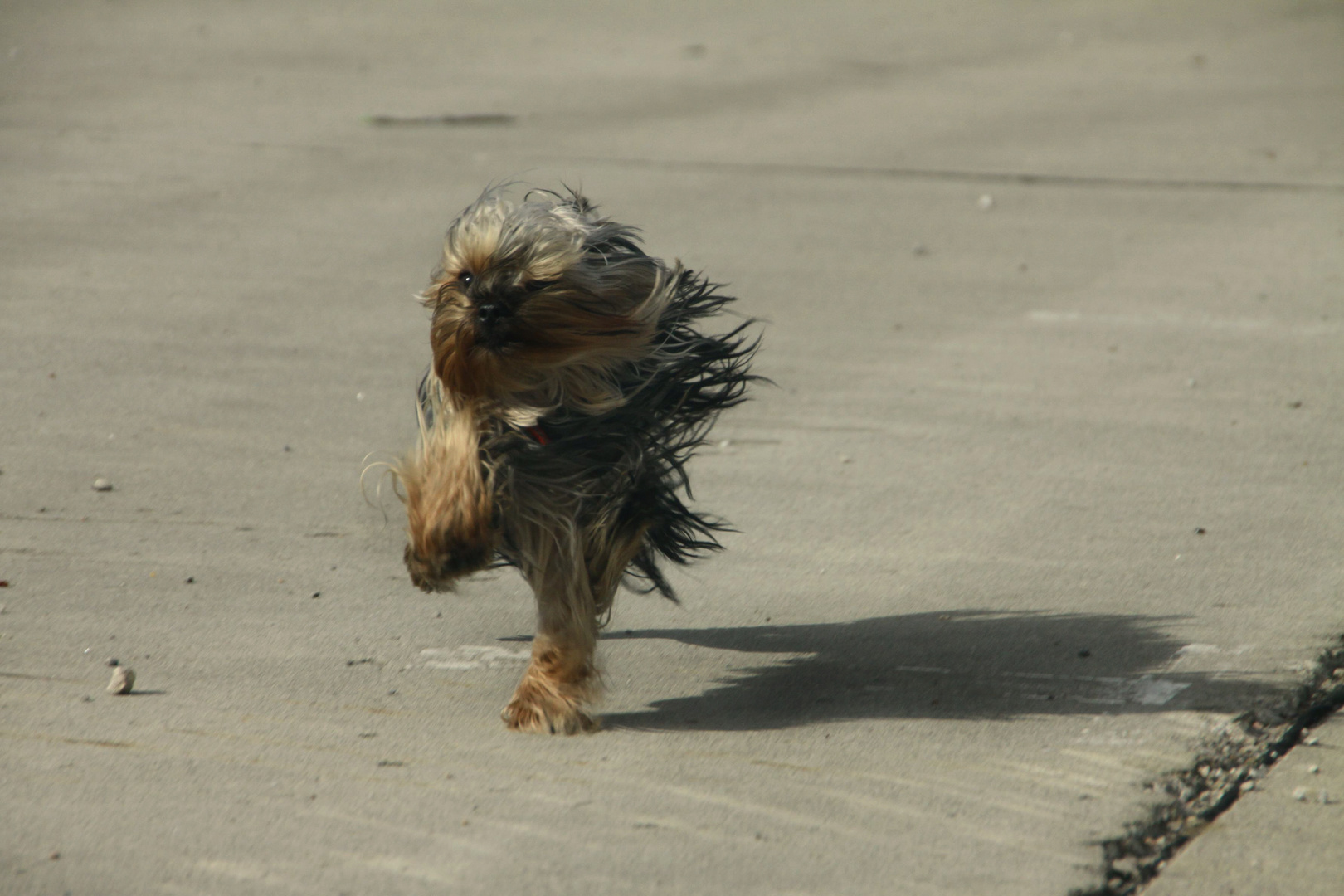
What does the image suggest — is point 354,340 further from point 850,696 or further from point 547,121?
point 547,121

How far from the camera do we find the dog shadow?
13.9ft

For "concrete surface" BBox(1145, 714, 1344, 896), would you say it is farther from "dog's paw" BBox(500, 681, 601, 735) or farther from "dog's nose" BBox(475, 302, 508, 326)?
"dog's nose" BBox(475, 302, 508, 326)

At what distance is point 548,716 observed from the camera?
13.5 feet

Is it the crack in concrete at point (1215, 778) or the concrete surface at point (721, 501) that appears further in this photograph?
the concrete surface at point (721, 501)

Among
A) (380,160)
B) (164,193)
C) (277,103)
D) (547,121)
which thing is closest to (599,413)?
(164,193)

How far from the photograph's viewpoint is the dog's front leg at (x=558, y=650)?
412cm

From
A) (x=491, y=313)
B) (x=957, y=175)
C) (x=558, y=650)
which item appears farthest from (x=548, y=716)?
(x=957, y=175)

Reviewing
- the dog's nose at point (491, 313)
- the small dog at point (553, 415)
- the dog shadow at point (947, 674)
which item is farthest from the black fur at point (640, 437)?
the dog shadow at point (947, 674)

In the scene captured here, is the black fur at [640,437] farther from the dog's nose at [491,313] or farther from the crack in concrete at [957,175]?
the crack in concrete at [957,175]

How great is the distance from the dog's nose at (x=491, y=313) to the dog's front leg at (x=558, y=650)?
23.4 inches

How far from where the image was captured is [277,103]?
42.9 feet

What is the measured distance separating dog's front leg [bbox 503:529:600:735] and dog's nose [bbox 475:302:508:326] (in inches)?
23.4

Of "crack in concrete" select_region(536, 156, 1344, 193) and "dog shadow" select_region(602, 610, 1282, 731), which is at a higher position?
"crack in concrete" select_region(536, 156, 1344, 193)

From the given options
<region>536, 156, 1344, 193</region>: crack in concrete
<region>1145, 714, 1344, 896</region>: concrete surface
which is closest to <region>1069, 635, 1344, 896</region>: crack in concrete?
<region>1145, 714, 1344, 896</region>: concrete surface
